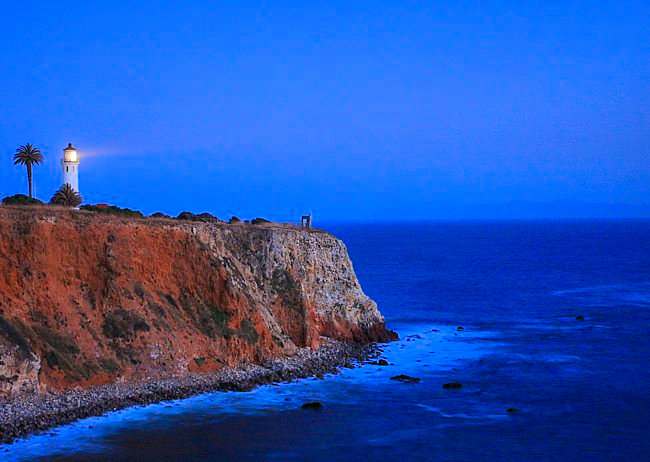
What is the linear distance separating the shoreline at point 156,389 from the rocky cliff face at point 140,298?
87cm

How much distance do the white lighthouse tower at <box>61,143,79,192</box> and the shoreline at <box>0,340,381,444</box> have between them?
80.4 feet

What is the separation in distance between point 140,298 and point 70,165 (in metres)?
20.2

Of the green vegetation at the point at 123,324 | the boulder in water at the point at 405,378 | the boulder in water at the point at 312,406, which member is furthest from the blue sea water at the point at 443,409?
the green vegetation at the point at 123,324

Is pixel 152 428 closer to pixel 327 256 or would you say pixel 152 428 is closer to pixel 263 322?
pixel 263 322

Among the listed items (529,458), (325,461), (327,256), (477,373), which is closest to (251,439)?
(325,461)

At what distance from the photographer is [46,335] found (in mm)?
42812

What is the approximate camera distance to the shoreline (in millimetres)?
36969

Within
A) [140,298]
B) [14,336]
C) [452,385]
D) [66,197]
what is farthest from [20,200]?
[452,385]

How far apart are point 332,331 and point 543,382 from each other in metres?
17.1

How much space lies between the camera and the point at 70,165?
63469 millimetres

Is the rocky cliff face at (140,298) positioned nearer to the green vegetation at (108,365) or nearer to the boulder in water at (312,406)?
the green vegetation at (108,365)

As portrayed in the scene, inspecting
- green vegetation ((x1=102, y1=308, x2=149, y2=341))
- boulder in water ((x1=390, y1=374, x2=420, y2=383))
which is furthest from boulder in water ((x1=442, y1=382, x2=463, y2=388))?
green vegetation ((x1=102, y1=308, x2=149, y2=341))

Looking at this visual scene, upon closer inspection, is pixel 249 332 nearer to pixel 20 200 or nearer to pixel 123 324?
pixel 123 324

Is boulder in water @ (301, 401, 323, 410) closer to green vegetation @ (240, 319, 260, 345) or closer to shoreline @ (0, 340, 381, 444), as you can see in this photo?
shoreline @ (0, 340, 381, 444)
